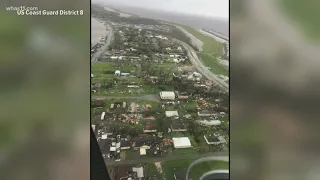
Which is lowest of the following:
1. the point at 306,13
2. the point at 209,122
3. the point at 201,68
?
the point at 209,122

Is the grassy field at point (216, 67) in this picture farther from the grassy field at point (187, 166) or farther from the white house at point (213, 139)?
the grassy field at point (187, 166)

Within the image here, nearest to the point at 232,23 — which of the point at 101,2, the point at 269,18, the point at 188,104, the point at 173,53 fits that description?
the point at 269,18

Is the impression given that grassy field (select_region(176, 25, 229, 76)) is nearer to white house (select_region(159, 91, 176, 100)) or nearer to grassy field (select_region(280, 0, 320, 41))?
white house (select_region(159, 91, 176, 100))

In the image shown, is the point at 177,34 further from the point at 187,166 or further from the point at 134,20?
the point at 187,166

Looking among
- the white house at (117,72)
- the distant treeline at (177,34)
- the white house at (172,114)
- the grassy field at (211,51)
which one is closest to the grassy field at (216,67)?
the grassy field at (211,51)

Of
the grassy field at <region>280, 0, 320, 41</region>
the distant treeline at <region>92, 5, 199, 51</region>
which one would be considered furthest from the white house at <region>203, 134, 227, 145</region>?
the grassy field at <region>280, 0, 320, 41</region>

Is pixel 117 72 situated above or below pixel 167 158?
above

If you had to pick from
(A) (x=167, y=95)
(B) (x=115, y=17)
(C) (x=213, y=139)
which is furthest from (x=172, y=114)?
(B) (x=115, y=17)
